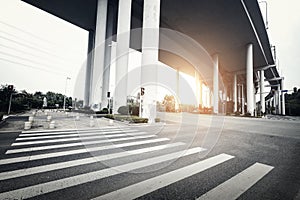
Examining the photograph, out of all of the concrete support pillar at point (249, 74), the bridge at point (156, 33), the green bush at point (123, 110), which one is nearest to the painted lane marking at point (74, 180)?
the bridge at point (156, 33)

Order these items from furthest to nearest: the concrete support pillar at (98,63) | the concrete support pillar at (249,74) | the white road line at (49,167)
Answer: the concrete support pillar at (249,74), the concrete support pillar at (98,63), the white road line at (49,167)

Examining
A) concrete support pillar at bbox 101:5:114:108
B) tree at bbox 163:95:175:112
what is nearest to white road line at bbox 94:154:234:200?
concrete support pillar at bbox 101:5:114:108

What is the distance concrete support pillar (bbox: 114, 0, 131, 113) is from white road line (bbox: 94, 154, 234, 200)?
15558 mm

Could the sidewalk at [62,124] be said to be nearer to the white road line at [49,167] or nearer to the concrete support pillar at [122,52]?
the concrete support pillar at [122,52]

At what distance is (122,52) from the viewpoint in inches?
730

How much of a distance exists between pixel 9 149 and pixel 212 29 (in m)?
27.5

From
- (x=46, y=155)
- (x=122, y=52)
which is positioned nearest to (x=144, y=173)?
(x=46, y=155)

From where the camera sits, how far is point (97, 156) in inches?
175

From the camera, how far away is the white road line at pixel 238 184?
260 cm

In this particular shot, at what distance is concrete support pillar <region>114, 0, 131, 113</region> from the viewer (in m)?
18.0

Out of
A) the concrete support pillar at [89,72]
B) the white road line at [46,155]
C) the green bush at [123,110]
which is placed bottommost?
the white road line at [46,155]

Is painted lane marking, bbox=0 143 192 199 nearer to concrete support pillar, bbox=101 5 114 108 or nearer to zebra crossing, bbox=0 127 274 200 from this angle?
zebra crossing, bbox=0 127 274 200

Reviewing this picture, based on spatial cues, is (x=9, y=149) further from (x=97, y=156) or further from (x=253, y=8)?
(x=253, y=8)

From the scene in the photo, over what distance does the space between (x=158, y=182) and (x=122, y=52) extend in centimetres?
1721
